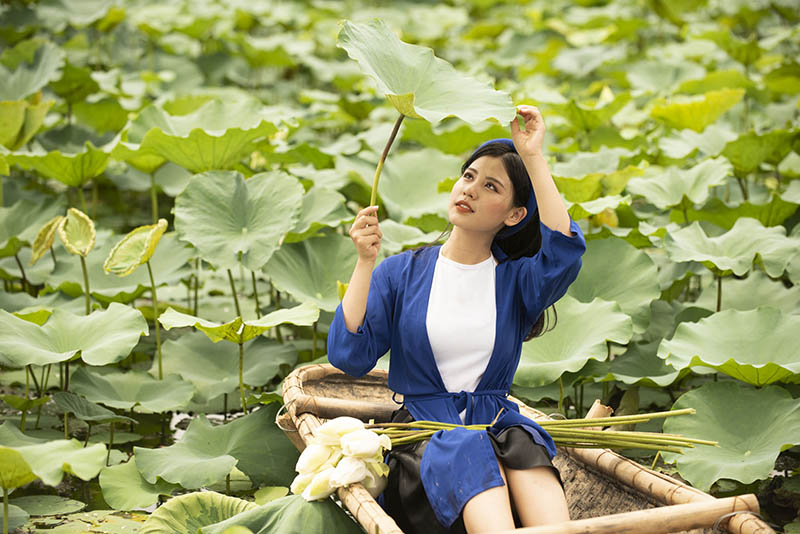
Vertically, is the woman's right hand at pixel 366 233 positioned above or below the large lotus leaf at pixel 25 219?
above

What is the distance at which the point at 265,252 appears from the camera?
2645 millimetres

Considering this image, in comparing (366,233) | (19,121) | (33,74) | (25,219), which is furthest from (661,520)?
(33,74)

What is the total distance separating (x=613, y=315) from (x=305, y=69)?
4444 millimetres

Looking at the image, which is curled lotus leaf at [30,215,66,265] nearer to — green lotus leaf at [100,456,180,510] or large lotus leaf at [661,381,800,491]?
green lotus leaf at [100,456,180,510]

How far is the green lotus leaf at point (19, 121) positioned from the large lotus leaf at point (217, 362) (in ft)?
4.19

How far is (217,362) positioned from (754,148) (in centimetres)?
207

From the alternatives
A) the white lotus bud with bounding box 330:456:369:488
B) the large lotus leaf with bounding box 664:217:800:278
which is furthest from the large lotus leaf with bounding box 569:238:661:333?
the white lotus bud with bounding box 330:456:369:488

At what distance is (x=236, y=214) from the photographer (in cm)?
279

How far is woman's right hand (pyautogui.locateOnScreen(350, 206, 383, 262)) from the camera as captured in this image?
176cm

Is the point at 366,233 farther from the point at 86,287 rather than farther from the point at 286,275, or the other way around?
the point at 86,287

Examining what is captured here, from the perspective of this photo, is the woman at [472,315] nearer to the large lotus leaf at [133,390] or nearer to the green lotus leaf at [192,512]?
the green lotus leaf at [192,512]

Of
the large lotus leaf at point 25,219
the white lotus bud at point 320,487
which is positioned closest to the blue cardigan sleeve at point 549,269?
the white lotus bud at point 320,487

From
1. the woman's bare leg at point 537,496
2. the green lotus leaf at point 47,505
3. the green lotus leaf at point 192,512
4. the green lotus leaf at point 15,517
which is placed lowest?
the green lotus leaf at point 47,505

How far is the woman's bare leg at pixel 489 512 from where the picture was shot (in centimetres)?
157
